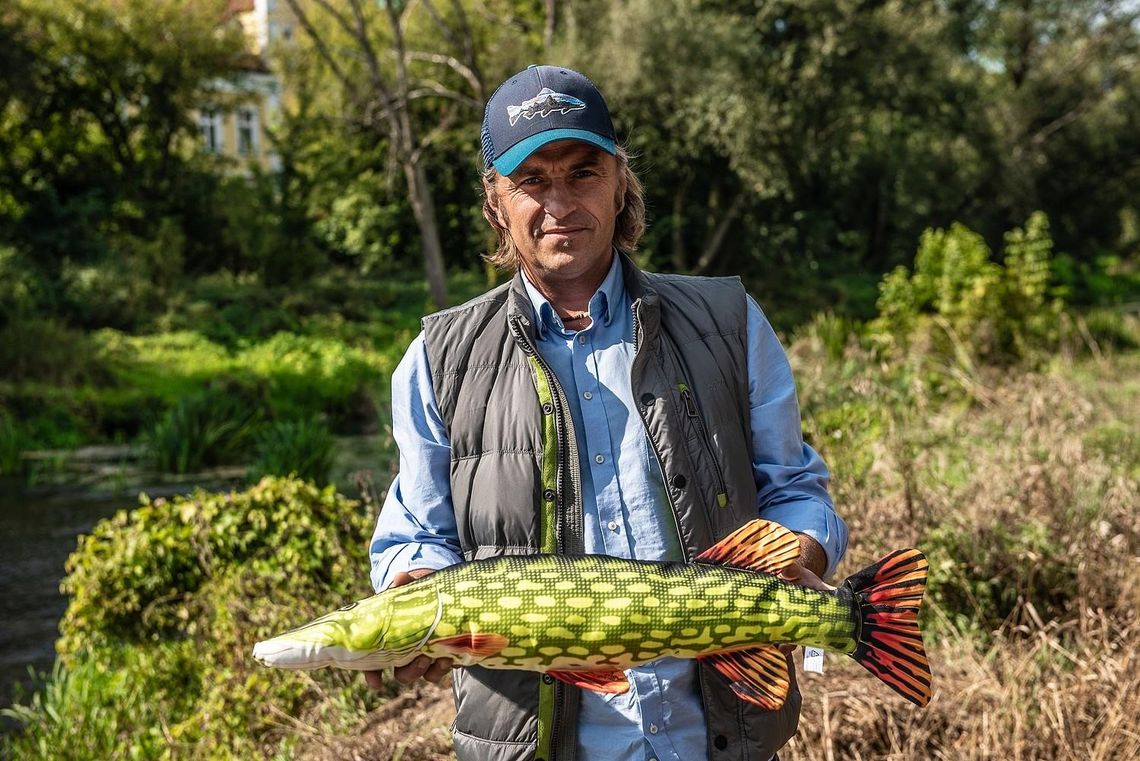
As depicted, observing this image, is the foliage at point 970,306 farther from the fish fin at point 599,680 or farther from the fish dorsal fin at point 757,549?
the fish fin at point 599,680

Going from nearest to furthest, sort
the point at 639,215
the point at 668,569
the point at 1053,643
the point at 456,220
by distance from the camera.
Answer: the point at 668,569 < the point at 639,215 < the point at 1053,643 < the point at 456,220

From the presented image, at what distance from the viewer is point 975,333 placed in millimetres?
11922

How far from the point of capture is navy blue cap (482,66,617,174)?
7.11 feet

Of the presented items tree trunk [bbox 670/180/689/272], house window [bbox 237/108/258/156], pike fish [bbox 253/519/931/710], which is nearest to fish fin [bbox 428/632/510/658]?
pike fish [bbox 253/519/931/710]

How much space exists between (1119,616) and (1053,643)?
2.78 ft

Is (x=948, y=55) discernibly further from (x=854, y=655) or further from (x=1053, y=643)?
(x=854, y=655)

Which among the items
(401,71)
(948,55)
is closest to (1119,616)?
(401,71)

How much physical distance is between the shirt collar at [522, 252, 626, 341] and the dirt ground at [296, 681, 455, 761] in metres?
2.21

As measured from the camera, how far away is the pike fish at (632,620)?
195cm

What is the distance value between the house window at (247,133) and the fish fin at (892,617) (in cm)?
3711

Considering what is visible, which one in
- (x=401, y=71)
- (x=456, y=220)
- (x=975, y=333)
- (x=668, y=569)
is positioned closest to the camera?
(x=668, y=569)

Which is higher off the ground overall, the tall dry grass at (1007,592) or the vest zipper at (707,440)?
the vest zipper at (707,440)

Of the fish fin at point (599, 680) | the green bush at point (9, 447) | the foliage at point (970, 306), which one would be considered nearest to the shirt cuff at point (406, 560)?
the fish fin at point (599, 680)

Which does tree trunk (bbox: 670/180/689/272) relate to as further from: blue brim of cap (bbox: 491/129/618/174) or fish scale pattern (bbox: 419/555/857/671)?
fish scale pattern (bbox: 419/555/857/671)
